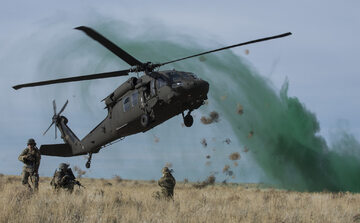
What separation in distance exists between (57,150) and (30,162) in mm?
8977

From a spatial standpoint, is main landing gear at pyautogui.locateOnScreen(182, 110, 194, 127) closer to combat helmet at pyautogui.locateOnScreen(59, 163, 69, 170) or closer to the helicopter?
the helicopter

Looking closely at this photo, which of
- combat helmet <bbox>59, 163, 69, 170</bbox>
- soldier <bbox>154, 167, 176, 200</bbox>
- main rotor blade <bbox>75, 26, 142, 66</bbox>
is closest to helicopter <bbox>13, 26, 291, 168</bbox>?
main rotor blade <bbox>75, 26, 142, 66</bbox>

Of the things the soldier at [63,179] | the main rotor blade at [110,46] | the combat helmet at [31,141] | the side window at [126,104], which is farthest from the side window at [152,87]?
the combat helmet at [31,141]

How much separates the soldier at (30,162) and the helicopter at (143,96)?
A: 2782 millimetres

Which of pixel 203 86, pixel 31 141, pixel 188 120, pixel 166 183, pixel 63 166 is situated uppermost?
pixel 203 86

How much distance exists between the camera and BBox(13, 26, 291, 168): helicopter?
16.3 metres

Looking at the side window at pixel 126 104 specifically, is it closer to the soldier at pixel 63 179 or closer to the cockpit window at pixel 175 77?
the cockpit window at pixel 175 77

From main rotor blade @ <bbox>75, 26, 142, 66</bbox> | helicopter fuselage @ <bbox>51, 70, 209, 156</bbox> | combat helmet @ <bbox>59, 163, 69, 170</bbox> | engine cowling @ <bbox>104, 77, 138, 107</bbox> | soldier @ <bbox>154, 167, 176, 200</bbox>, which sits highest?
main rotor blade @ <bbox>75, 26, 142, 66</bbox>

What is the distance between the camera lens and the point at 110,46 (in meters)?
15.6

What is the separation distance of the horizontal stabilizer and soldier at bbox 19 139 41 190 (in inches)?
329

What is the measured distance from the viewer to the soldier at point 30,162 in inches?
627

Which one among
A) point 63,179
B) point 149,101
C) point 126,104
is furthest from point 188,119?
point 63,179

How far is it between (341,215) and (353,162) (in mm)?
22309

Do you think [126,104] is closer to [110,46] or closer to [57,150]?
[110,46]
